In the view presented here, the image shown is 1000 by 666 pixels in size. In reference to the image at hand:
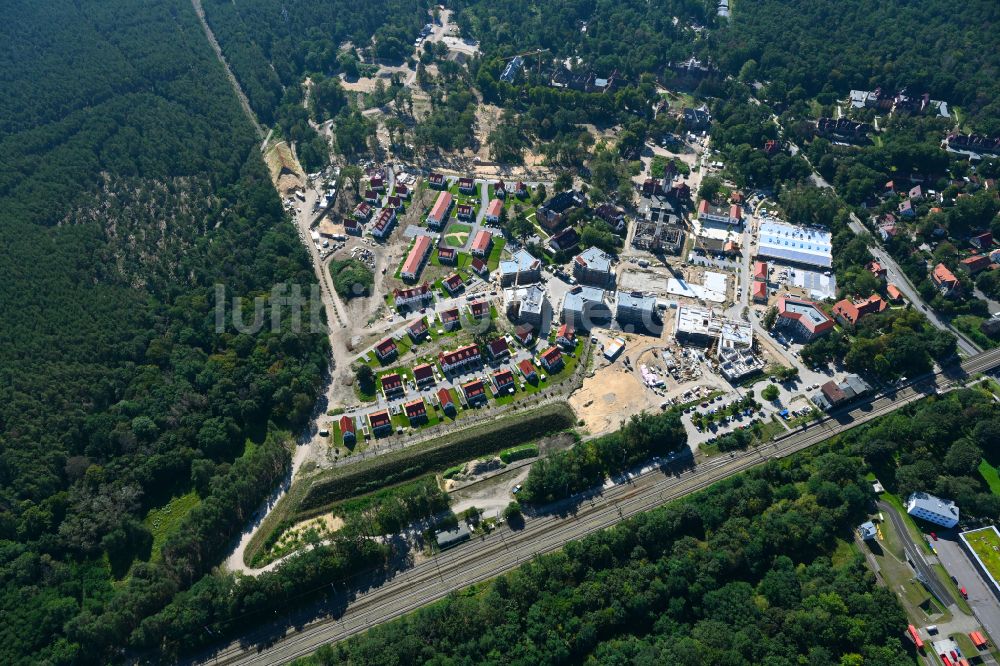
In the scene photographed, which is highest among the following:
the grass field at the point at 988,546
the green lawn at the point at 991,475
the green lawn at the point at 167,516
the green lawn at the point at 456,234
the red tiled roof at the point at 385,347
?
the green lawn at the point at 456,234

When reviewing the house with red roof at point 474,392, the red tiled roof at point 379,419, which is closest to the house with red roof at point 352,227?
the red tiled roof at point 379,419

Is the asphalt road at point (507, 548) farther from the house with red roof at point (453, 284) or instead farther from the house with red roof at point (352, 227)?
the house with red roof at point (352, 227)

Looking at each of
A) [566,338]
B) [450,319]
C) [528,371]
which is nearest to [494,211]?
[450,319]

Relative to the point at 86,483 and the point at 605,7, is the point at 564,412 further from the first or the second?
the point at 605,7

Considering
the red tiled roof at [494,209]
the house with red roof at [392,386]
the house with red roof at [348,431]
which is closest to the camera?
the house with red roof at [348,431]

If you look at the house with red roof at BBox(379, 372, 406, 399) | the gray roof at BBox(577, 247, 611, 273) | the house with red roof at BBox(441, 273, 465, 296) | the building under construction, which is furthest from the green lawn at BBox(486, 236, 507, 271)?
the house with red roof at BBox(379, 372, 406, 399)

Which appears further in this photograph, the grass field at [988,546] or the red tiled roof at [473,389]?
the red tiled roof at [473,389]
